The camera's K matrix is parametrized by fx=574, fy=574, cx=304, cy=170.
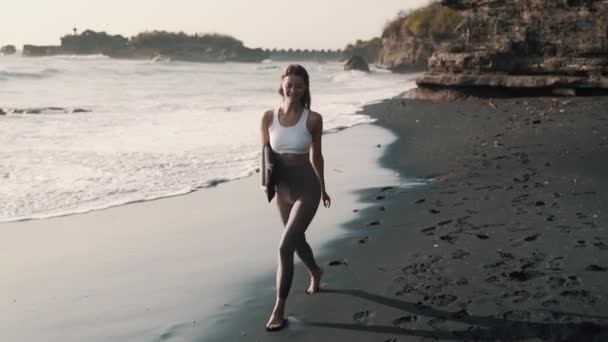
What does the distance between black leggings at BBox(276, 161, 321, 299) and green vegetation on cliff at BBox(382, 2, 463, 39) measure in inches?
2421

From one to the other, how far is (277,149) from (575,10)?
→ 17.3m

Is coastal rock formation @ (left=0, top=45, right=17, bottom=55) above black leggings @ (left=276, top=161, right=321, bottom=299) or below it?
above

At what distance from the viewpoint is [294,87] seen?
3727mm

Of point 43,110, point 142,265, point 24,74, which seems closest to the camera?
point 142,265

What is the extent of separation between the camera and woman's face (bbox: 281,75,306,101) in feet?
12.2

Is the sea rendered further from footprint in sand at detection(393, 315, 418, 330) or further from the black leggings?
footprint in sand at detection(393, 315, 418, 330)

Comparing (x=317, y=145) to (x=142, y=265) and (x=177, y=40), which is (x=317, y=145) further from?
(x=177, y=40)

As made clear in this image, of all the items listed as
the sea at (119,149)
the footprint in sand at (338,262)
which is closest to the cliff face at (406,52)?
the sea at (119,149)

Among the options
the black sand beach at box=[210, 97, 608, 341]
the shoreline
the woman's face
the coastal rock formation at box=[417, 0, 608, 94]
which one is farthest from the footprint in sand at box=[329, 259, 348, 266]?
the coastal rock formation at box=[417, 0, 608, 94]

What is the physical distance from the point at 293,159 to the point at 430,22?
6827 cm

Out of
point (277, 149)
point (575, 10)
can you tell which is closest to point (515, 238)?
point (277, 149)

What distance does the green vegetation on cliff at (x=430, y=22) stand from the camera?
6559cm

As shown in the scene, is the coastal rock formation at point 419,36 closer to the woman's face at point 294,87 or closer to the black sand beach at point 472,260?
the black sand beach at point 472,260

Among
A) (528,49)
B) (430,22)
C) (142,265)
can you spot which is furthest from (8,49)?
(142,265)
